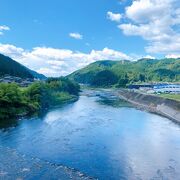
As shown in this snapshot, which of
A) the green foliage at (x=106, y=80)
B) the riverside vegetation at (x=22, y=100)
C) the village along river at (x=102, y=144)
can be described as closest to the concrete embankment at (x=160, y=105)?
the village along river at (x=102, y=144)

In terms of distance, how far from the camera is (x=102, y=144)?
3438 cm

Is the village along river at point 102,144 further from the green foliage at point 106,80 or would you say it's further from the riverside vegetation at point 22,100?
the green foliage at point 106,80

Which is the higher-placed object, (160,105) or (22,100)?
(22,100)

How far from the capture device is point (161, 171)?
1008 inches

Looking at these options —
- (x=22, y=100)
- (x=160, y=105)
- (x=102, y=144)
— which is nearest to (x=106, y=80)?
(x=160, y=105)

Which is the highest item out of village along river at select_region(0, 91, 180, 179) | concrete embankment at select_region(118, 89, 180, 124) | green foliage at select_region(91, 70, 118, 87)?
green foliage at select_region(91, 70, 118, 87)

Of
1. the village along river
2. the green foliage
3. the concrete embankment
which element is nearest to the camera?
the village along river

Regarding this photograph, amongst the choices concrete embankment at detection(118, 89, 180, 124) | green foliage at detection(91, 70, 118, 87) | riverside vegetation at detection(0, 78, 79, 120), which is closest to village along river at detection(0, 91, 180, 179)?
riverside vegetation at detection(0, 78, 79, 120)

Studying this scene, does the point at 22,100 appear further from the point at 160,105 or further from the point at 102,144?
the point at 160,105

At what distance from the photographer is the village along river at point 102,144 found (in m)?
26.0

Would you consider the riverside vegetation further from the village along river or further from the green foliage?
the green foliage

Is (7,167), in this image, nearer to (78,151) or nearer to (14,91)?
(78,151)

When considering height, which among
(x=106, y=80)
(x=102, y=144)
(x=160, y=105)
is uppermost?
(x=106, y=80)

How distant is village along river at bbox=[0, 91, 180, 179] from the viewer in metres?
26.0
